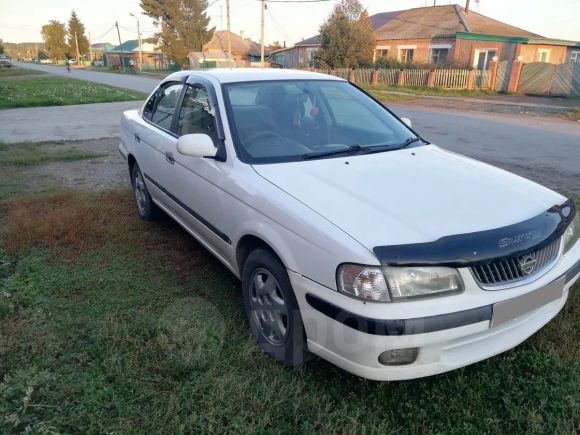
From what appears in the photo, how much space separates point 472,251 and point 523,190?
961mm

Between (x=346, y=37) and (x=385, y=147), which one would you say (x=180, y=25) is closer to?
(x=346, y=37)

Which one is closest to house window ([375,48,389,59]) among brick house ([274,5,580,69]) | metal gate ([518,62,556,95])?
brick house ([274,5,580,69])

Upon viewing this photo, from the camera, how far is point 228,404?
236 cm

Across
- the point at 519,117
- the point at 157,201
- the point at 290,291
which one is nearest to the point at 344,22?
the point at 519,117

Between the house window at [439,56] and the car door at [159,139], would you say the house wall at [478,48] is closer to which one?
the house window at [439,56]

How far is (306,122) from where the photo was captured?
3459 mm

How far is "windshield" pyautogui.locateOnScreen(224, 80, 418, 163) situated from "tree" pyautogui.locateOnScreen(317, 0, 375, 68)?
87.0 ft

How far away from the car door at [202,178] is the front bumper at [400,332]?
3.14 feet

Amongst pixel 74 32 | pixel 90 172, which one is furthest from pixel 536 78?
pixel 74 32

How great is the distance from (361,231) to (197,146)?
1.36m

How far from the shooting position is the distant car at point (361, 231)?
6.76 feet

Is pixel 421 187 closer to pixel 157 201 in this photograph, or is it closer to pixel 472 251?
pixel 472 251

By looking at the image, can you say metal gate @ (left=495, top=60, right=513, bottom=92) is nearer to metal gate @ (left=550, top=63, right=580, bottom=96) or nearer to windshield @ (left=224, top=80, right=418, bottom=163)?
metal gate @ (left=550, top=63, right=580, bottom=96)

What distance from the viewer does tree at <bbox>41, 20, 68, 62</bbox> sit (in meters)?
93.9
